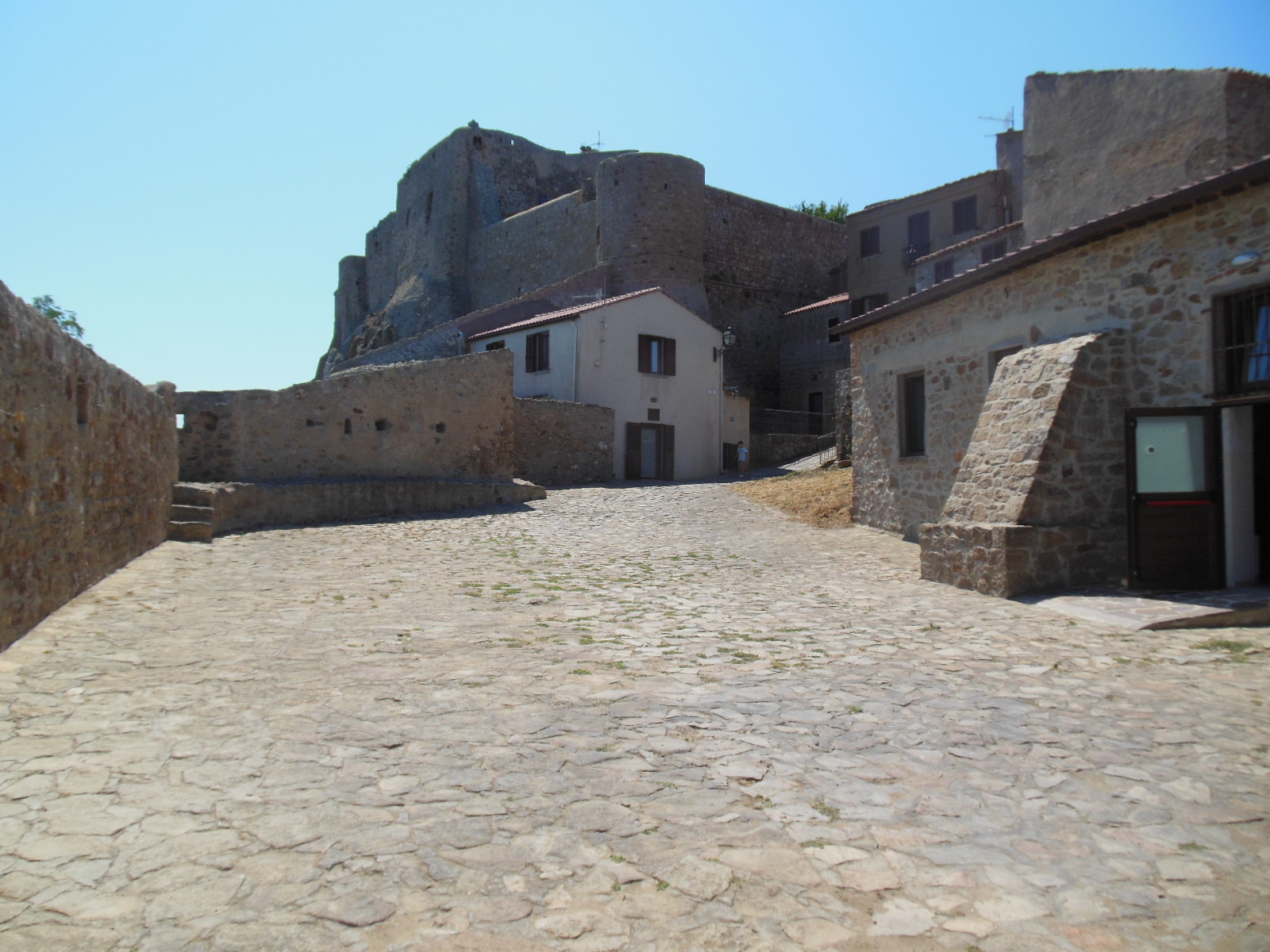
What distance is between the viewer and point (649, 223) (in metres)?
34.6

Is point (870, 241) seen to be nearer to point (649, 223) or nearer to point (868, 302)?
point (868, 302)

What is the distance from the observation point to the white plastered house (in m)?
25.9

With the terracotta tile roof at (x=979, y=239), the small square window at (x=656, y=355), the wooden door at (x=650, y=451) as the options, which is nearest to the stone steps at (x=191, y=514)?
the wooden door at (x=650, y=451)

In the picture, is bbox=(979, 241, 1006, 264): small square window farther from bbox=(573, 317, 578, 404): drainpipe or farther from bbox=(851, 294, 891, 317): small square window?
bbox=(573, 317, 578, 404): drainpipe

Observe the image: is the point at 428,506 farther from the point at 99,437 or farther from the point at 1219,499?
the point at 1219,499

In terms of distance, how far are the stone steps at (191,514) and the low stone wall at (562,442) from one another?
9834 millimetres

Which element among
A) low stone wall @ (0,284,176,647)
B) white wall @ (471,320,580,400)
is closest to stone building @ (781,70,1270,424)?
low stone wall @ (0,284,176,647)

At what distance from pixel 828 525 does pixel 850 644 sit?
8.76 m

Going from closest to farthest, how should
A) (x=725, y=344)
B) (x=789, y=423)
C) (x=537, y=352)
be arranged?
(x=537, y=352), (x=725, y=344), (x=789, y=423)

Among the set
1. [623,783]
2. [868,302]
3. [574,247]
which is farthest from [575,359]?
[623,783]

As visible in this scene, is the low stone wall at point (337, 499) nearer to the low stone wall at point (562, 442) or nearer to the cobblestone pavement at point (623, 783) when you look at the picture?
the low stone wall at point (562, 442)

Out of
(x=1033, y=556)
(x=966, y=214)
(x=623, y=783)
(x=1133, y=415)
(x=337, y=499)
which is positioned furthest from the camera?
(x=966, y=214)

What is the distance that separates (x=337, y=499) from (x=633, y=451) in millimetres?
12674

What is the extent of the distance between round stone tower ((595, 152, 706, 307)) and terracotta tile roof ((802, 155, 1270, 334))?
22350 millimetres
